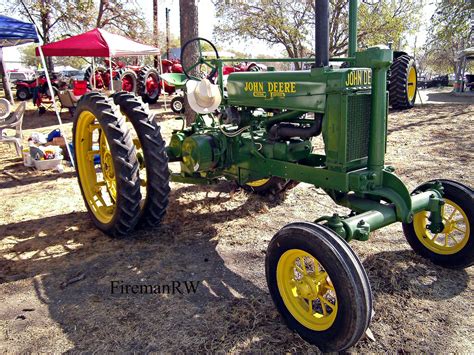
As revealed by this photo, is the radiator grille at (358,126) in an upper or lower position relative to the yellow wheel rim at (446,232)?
upper

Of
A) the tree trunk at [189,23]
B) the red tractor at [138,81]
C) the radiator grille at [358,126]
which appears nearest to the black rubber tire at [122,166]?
the radiator grille at [358,126]

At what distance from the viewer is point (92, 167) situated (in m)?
4.30

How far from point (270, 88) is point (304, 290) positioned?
166cm

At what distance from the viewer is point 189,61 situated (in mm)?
6969

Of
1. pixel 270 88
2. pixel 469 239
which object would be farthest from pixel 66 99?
pixel 469 239

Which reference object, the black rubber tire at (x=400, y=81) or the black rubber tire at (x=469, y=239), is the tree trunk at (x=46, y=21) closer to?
the black rubber tire at (x=400, y=81)

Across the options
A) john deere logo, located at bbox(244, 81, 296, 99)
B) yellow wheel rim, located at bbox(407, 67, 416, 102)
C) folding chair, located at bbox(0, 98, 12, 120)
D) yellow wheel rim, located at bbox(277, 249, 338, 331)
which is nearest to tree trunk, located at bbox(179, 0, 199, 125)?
folding chair, located at bbox(0, 98, 12, 120)

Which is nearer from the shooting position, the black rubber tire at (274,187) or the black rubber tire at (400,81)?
the black rubber tire at (274,187)

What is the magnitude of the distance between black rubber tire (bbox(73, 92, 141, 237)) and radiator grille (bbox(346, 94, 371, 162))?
5.72 ft

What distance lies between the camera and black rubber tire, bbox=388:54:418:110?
10.4 meters

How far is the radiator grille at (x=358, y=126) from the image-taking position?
113 inches

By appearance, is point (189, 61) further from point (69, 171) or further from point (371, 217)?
point (371, 217)

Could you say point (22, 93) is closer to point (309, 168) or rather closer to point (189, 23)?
point (189, 23)

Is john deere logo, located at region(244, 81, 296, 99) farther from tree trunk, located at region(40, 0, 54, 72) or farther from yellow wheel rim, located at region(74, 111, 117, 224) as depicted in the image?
tree trunk, located at region(40, 0, 54, 72)
